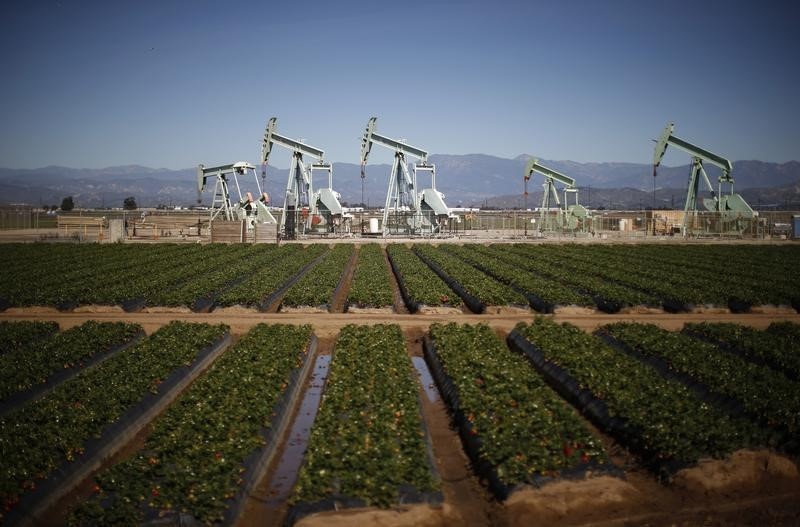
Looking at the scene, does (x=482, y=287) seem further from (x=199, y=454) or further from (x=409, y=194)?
(x=409, y=194)

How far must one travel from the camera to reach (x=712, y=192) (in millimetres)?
67000

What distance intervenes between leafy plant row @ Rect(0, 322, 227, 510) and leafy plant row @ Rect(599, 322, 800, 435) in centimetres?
1143

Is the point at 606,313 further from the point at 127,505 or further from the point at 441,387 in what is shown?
the point at 127,505

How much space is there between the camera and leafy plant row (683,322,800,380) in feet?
47.2

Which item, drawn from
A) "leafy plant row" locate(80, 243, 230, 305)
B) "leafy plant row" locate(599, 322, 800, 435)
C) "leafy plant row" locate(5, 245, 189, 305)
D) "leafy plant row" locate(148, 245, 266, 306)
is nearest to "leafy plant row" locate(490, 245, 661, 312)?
"leafy plant row" locate(599, 322, 800, 435)

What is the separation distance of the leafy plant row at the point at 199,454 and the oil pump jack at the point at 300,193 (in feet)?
167

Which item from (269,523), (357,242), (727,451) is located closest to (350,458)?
(269,523)

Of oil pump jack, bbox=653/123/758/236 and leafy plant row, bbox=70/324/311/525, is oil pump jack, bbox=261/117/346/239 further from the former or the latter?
leafy plant row, bbox=70/324/311/525

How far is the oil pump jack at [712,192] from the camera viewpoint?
62938 millimetres

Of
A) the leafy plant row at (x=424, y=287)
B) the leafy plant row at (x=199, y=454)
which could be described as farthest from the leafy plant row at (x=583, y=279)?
the leafy plant row at (x=199, y=454)

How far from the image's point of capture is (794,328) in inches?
703

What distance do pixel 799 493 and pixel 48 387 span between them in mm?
14304

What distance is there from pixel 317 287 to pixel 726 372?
1651 cm

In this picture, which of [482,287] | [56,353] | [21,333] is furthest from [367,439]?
[482,287]
